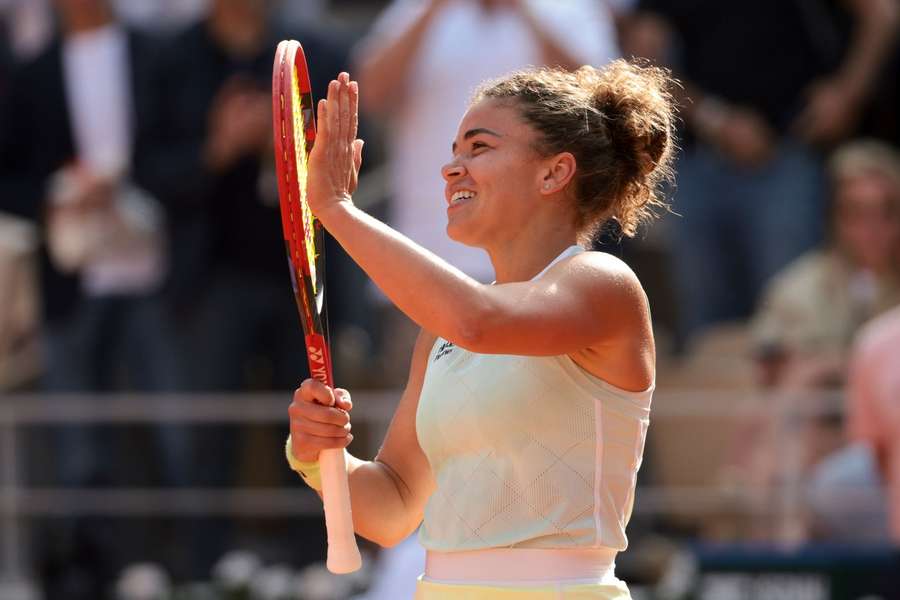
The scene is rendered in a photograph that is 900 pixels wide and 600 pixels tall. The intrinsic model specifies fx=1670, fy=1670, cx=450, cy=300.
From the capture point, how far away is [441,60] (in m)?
6.71

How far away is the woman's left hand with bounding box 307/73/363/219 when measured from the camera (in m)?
2.83

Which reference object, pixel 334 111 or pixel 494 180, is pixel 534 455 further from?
pixel 334 111

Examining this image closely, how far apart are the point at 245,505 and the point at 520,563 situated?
13.3 feet

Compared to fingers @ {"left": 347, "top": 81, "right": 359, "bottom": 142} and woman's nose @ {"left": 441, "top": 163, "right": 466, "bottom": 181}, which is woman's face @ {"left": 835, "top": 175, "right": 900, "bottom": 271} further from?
fingers @ {"left": 347, "top": 81, "right": 359, "bottom": 142}

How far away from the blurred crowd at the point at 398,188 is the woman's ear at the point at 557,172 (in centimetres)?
342

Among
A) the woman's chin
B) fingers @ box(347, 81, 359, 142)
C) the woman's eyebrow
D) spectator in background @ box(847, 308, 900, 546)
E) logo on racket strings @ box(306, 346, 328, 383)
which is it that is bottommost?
logo on racket strings @ box(306, 346, 328, 383)

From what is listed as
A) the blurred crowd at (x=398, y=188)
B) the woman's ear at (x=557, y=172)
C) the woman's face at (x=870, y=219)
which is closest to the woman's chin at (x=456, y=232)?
the woman's ear at (x=557, y=172)

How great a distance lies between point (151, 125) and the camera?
7266 mm

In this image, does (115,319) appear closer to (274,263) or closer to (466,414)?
(274,263)

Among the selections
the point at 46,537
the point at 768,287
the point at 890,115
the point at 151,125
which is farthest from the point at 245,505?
the point at 890,115

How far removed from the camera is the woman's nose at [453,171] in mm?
3000

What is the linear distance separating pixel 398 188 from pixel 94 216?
137cm

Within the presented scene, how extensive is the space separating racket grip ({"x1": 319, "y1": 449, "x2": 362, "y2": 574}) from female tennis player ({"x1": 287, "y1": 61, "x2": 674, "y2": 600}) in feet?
0.13

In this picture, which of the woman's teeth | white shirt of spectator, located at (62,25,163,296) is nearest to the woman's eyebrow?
the woman's teeth
